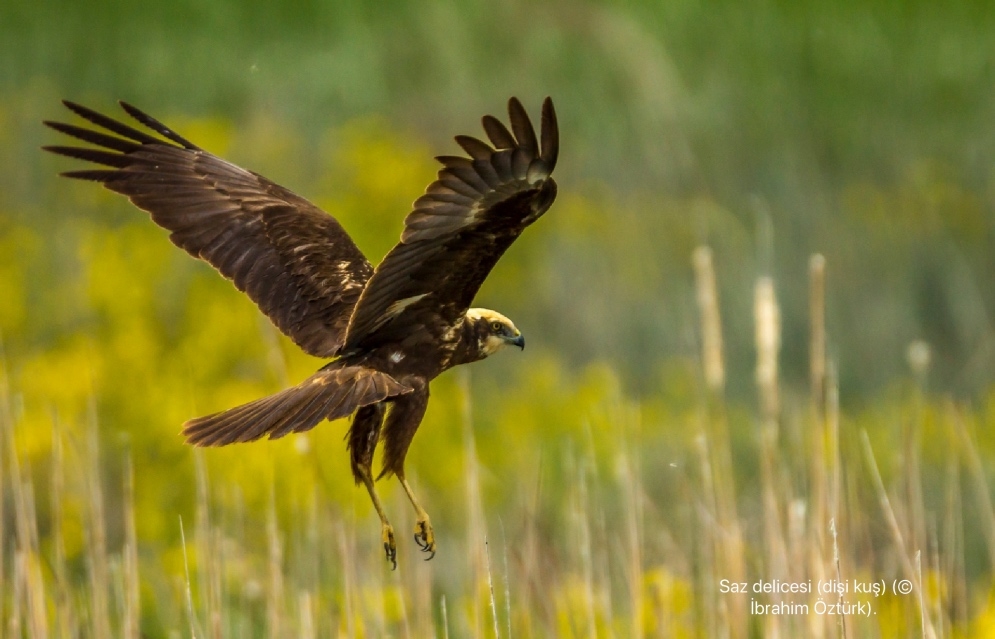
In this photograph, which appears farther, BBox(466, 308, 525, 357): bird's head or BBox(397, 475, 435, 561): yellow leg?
BBox(466, 308, 525, 357): bird's head

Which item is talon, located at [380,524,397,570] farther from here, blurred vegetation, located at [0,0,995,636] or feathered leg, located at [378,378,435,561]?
blurred vegetation, located at [0,0,995,636]

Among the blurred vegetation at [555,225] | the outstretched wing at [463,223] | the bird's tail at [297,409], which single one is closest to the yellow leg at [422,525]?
the bird's tail at [297,409]

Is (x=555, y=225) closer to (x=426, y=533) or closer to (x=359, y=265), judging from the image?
(x=359, y=265)

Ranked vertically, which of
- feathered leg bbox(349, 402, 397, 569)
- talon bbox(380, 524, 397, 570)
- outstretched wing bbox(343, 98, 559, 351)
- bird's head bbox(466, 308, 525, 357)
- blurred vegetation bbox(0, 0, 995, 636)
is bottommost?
talon bbox(380, 524, 397, 570)

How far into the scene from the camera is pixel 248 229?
4.80 meters

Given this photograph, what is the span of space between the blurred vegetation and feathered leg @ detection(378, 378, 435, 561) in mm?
3077

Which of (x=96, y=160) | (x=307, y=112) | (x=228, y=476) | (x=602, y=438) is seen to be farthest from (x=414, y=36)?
(x=96, y=160)

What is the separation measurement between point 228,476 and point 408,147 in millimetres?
7358

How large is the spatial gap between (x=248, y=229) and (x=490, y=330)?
910mm

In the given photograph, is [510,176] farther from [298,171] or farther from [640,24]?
[640,24]

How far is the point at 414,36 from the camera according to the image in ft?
64.0

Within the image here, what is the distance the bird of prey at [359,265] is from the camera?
386 cm

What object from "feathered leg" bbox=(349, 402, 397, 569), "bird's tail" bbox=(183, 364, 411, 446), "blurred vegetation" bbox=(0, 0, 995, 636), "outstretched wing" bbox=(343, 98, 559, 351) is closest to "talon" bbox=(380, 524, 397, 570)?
"feathered leg" bbox=(349, 402, 397, 569)

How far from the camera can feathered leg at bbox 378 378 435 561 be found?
4148mm
